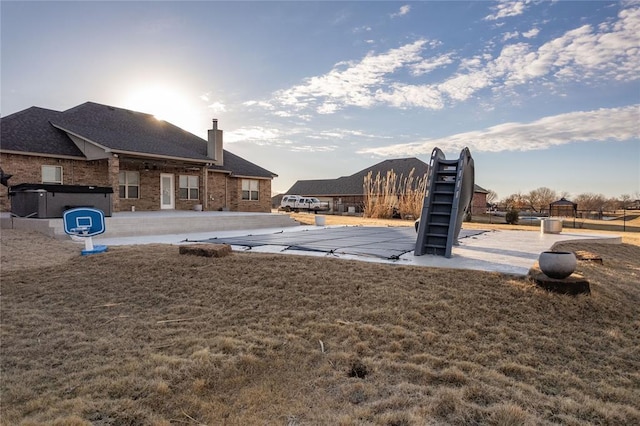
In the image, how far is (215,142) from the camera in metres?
18.1

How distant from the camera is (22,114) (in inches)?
599

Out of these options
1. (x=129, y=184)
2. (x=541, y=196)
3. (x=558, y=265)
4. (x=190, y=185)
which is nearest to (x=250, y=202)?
(x=190, y=185)

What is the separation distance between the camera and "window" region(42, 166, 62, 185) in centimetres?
1370

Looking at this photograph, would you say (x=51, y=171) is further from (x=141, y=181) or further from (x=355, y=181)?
(x=355, y=181)

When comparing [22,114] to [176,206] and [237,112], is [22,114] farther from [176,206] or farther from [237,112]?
[237,112]

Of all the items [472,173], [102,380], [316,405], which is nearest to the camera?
[316,405]

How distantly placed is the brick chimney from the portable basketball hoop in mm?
10922

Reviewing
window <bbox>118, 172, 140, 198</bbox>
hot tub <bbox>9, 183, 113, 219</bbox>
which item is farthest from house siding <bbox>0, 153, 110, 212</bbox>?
hot tub <bbox>9, 183, 113, 219</bbox>

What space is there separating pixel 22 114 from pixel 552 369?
1901 centimetres

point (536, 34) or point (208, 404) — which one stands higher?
point (536, 34)

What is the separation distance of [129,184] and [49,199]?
6085mm

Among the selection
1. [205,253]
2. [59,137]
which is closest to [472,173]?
[205,253]

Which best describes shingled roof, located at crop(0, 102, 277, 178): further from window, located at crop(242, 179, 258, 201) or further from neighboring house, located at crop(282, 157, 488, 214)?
neighboring house, located at crop(282, 157, 488, 214)

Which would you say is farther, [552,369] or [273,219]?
[273,219]
